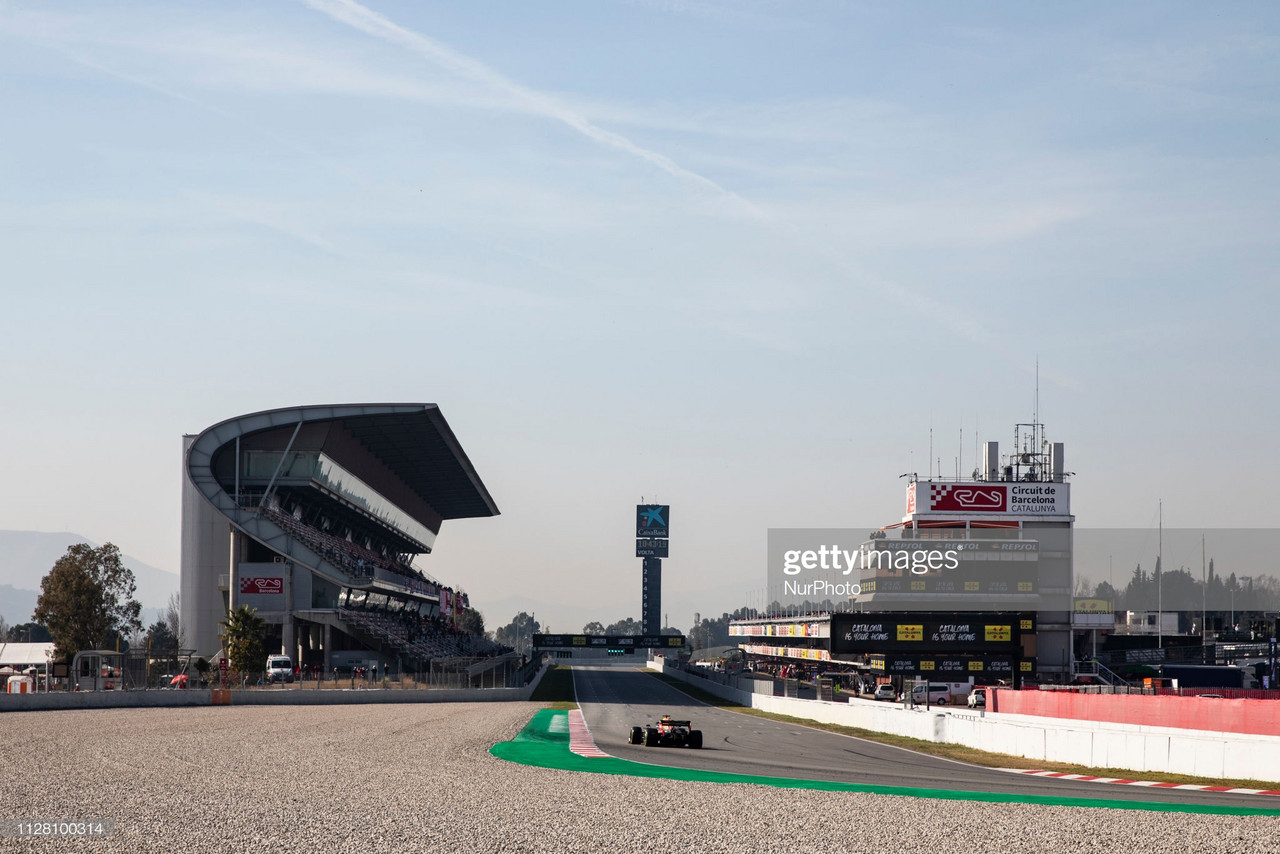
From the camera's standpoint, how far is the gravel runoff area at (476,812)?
1759 centimetres

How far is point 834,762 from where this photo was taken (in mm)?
33469

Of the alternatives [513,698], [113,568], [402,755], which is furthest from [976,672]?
[113,568]

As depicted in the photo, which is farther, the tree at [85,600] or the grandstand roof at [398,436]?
the tree at [85,600]

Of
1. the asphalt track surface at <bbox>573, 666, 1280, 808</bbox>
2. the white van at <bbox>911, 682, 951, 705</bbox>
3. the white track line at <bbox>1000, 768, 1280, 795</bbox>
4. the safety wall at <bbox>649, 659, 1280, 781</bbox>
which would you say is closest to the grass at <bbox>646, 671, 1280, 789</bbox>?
the safety wall at <bbox>649, 659, 1280, 781</bbox>

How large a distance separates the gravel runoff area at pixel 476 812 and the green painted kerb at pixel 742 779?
4.77 feet

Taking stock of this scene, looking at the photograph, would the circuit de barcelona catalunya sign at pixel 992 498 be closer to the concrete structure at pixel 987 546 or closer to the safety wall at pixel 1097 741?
the concrete structure at pixel 987 546

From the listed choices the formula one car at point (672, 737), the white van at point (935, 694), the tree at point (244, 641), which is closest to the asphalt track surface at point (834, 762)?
the formula one car at point (672, 737)

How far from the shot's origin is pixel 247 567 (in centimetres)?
7981

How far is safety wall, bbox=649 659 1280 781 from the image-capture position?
2841 cm

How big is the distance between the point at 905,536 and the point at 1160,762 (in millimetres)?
70052

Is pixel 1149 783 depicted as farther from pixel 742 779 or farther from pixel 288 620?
pixel 288 620

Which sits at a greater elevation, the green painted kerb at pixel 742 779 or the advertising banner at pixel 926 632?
the green painted kerb at pixel 742 779

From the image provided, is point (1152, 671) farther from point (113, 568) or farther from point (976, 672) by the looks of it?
point (113, 568)

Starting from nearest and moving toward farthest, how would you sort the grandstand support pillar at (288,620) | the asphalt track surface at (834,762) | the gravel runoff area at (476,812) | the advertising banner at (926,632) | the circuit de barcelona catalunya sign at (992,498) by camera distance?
1. the gravel runoff area at (476,812)
2. the asphalt track surface at (834,762)
3. the advertising banner at (926,632)
4. the grandstand support pillar at (288,620)
5. the circuit de barcelona catalunya sign at (992,498)
